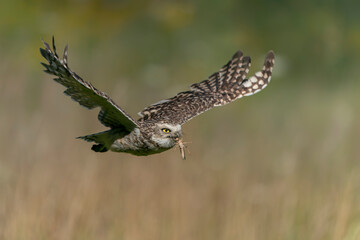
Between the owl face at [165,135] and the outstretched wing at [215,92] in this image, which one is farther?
the outstretched wing at [215,92]

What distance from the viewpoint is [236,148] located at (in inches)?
297

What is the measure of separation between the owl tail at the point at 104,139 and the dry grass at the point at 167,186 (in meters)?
1.42

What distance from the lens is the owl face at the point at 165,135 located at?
4.59 meters

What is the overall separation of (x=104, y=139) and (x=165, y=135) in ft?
1.16

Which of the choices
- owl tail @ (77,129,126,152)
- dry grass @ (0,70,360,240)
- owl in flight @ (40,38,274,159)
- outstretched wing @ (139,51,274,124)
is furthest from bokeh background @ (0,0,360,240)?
owl tail @ (77,129,126,152)

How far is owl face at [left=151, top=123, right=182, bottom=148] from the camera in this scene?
15.1 ft

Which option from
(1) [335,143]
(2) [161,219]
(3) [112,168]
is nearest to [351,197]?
(1) [335,143]

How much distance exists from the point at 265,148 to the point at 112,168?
5.09 ft

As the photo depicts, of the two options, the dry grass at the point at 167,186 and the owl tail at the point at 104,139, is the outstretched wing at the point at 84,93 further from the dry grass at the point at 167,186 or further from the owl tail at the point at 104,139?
the dry grass at the point at 167,186

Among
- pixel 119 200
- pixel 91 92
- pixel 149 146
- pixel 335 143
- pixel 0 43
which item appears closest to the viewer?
pixel 91 92

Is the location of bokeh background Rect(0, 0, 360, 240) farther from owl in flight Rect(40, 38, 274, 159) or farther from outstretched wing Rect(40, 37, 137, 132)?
outstretched wing Rect(40, 37, 137, 132)

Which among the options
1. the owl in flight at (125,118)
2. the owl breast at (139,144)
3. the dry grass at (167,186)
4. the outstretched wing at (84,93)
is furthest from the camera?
the dry grass at (167,186)

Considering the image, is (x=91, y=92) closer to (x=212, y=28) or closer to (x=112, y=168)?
(x=112, y=168)

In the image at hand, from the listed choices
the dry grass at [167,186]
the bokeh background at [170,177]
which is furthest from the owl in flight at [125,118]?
the dry grass at [167,186]
